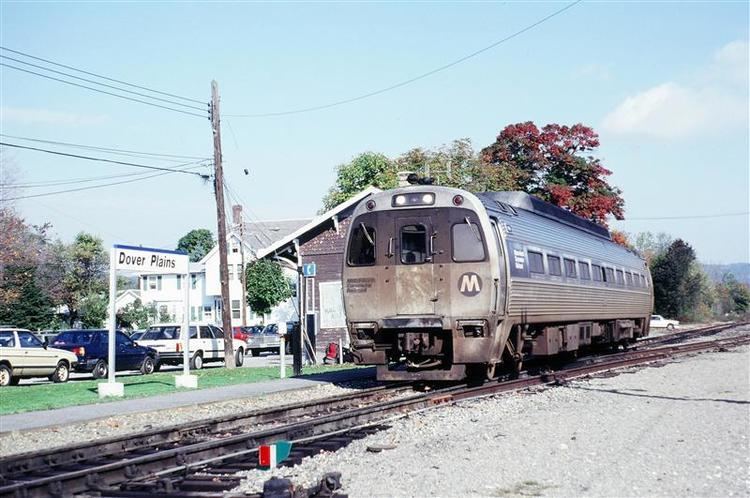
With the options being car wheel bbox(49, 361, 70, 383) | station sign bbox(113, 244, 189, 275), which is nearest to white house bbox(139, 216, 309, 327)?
car wheel bbox(49, 361, 70, 383)

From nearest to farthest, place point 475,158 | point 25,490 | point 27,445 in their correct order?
point 25,490, point 27,445, point 475,158

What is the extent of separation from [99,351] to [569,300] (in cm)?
1423

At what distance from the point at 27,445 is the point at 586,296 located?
13685 millimetres

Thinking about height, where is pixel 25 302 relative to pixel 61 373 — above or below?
above

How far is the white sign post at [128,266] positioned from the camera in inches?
672

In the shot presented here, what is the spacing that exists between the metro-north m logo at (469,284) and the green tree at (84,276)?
46.3m

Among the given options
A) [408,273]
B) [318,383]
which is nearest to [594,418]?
[408,273]

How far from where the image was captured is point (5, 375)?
22.2 meters

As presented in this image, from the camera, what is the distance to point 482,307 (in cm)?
1454

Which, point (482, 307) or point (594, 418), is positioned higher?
point (482, 307)

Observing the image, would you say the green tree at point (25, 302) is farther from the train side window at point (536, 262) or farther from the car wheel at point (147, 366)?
the train side window at point (536, 262)

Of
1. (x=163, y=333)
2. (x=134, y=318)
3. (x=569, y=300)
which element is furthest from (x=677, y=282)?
(x=569, y=300)

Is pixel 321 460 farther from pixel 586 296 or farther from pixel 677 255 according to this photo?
pixel 677 255

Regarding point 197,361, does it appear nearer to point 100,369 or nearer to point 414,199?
point 100,369
